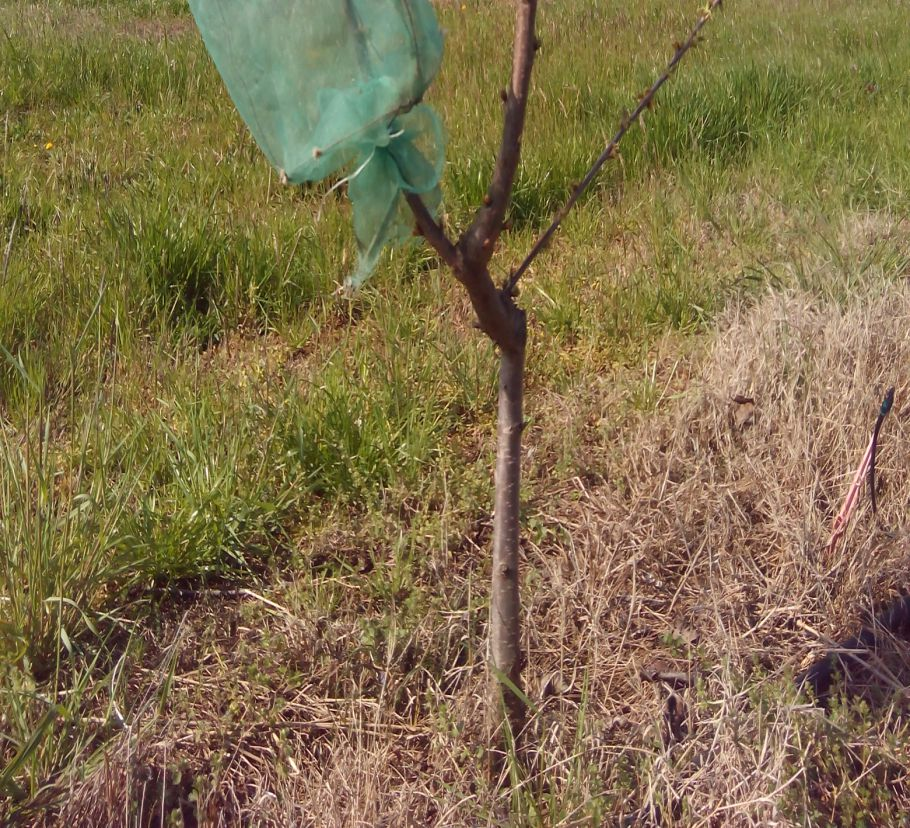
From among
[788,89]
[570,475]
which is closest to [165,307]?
[570,475]

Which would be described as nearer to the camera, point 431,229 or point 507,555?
point 431,229

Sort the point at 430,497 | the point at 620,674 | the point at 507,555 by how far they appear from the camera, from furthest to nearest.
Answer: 1. the point at 430,497
2. the point at 620,674
3. the point at 507,555

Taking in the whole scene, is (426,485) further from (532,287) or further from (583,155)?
(583,155)

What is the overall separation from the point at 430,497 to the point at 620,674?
0.59m

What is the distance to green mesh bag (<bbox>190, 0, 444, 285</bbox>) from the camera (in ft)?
3.81

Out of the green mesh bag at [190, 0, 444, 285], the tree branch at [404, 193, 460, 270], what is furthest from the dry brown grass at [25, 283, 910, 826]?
the green mesh bag at [190, 0, 444, 285]

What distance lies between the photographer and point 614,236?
343 centimetres

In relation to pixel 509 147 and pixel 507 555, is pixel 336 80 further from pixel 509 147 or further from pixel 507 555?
pixel 507 555

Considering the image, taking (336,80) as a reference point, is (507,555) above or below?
below

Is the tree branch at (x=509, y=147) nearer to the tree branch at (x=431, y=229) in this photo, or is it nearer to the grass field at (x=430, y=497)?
the tree branch at (x=431, y=229)

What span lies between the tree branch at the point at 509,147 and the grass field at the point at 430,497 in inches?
31.5

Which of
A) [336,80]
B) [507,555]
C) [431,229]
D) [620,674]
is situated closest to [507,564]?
[507,555]

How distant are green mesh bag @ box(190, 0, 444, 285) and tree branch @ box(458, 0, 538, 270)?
0.08 meters

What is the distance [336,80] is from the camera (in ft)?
3.87
